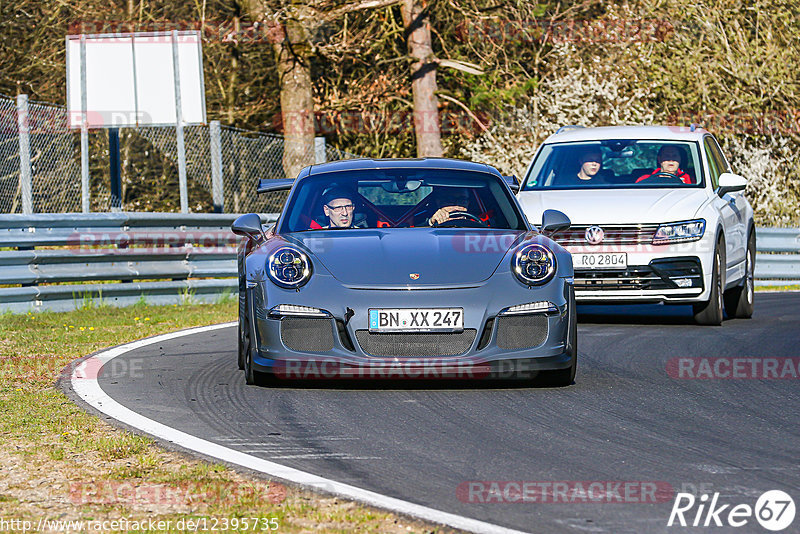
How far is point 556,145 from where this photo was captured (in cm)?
1298

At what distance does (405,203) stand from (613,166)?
15.0ft

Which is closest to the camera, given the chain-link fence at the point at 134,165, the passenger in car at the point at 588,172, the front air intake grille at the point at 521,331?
the front air intake grille at the point at 521,331

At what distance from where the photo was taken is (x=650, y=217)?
439 inches

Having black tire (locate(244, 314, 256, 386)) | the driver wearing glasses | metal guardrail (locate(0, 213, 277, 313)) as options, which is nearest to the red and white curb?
black tire (locate(244, 314, 256, 386))

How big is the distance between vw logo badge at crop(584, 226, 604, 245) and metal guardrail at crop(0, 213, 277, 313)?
5.25 meters

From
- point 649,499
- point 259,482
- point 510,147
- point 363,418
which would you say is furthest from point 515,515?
point 510,147

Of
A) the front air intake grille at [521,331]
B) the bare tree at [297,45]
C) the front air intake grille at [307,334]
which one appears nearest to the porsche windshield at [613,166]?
the front air intake grille at [521,331]

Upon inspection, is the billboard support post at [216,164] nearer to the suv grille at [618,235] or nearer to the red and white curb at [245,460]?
the suv grille at [618,235]

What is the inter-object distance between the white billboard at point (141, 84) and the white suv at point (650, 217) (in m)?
6.94

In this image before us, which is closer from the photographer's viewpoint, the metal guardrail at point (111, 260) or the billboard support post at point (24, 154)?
the metal guardrail at point (111, 260)

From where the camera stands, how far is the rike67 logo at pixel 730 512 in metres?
4.41

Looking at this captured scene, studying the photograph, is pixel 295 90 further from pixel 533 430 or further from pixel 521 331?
pixel 533 430

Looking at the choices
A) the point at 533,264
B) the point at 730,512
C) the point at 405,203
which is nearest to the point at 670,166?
the point at 405,203

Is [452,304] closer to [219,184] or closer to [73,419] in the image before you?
[73,419]
